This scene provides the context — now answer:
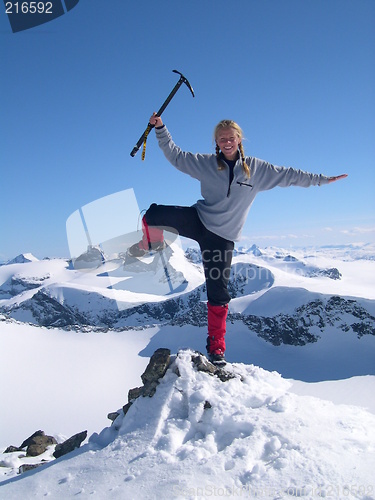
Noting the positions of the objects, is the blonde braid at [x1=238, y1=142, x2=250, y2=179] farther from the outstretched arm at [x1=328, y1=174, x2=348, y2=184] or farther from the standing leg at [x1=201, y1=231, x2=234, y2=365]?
the outstretched arm at [x1=328, y1=174, x2=348, y2=184]

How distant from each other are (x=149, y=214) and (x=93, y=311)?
410 feet

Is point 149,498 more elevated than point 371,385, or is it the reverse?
point 149,498

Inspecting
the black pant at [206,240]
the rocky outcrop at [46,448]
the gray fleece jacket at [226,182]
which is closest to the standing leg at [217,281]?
the black pant at [206,240]

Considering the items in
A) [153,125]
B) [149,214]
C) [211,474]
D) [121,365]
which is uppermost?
[153,125]

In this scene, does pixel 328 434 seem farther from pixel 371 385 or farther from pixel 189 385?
pixel 371 385

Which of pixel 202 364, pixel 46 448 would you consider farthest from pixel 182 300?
pixel 202 364

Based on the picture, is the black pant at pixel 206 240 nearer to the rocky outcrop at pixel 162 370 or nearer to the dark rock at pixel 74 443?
the rocky outcrop at pixel 162 370

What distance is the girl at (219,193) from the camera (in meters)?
5.07

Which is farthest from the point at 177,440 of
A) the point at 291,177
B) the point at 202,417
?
the point at 291,177

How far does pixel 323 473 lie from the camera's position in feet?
10.6

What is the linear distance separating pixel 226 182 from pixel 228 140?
24.2 inches

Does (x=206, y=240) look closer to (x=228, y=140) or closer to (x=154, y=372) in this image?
(x=228, y=140)

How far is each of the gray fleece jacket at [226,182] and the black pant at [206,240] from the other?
0.44 ft

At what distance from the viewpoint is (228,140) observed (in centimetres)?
498
